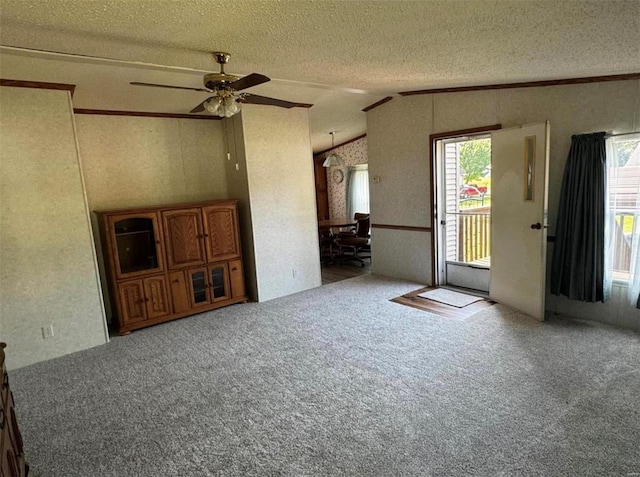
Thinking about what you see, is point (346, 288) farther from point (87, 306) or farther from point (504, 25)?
point (504, 25)

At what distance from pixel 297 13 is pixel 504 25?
3.61 ft

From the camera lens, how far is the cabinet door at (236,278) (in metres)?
4.81

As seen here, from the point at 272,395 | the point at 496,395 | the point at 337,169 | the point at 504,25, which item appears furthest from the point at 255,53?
the point at 337,169

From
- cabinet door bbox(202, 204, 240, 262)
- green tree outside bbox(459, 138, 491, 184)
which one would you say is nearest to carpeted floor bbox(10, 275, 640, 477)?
cabinet door bbox(202, 204, 240, 262)

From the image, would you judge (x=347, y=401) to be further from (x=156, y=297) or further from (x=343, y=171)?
(x=343, y=171)

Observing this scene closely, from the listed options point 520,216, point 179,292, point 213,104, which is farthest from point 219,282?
point 520,216

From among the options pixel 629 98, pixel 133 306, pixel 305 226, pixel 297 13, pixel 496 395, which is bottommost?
pixel 496 395

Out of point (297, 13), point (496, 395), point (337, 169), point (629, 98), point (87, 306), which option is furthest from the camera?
point (337, 169)

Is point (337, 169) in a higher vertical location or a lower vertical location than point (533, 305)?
higher

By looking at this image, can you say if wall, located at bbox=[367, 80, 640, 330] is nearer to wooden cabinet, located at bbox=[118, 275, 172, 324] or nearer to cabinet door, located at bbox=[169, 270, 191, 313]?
cabinet door, located at bbox=[169, 270, 191, 313]

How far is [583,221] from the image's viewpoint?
3.55 metres

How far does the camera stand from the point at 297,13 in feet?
6.25

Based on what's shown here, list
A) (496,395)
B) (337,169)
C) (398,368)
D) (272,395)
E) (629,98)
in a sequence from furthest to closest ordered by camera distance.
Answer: (337,169) → (629,98) → (398,368) → (272,395) → (496,395)

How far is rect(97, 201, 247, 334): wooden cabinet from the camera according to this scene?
4.07 m
